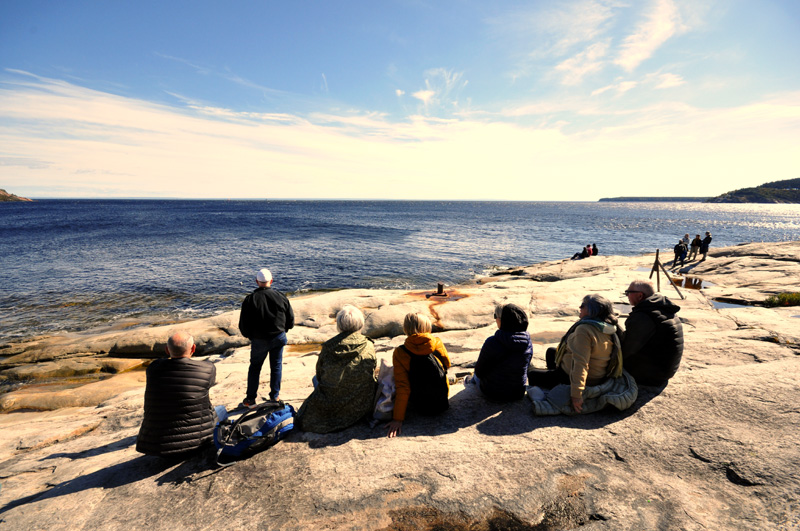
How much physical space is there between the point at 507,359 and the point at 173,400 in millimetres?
4396

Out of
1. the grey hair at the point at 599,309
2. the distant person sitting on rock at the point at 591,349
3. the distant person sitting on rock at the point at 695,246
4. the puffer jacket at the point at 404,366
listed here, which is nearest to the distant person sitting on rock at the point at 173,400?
the puffer jacket at the point at 404,366

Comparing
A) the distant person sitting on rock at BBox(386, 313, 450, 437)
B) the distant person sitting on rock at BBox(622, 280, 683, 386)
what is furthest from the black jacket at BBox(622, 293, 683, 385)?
the distant person sitting on rock at BBox(386, 313, 450, 437)

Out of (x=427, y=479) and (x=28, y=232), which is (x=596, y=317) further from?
(x=28, y=232)

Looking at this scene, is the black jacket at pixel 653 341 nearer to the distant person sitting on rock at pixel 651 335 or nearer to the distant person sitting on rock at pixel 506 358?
Answer: the distant person sitting on rock at pixel 651 335

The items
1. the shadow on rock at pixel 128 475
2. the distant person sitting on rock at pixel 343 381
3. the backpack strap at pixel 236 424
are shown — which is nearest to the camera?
the shadow on rock at pixel 128 475

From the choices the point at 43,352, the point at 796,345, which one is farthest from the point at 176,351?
the point at 43,352

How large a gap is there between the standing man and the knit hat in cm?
370

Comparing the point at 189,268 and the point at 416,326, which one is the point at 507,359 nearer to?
the point at 416,326

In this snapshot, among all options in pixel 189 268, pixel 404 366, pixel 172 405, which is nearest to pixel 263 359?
pixel 172 405

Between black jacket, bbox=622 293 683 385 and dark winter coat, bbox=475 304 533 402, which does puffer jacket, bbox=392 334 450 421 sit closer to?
dark winter coat, bbox=475 304 533 402

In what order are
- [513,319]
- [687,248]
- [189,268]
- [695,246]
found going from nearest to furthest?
1. [513,319]
2. [687,248]
3. [695,246]
4. [189,268]

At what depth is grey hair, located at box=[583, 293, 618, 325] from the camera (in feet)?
14.8

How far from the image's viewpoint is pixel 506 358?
491 centimetres

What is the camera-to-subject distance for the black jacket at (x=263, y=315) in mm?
6066
